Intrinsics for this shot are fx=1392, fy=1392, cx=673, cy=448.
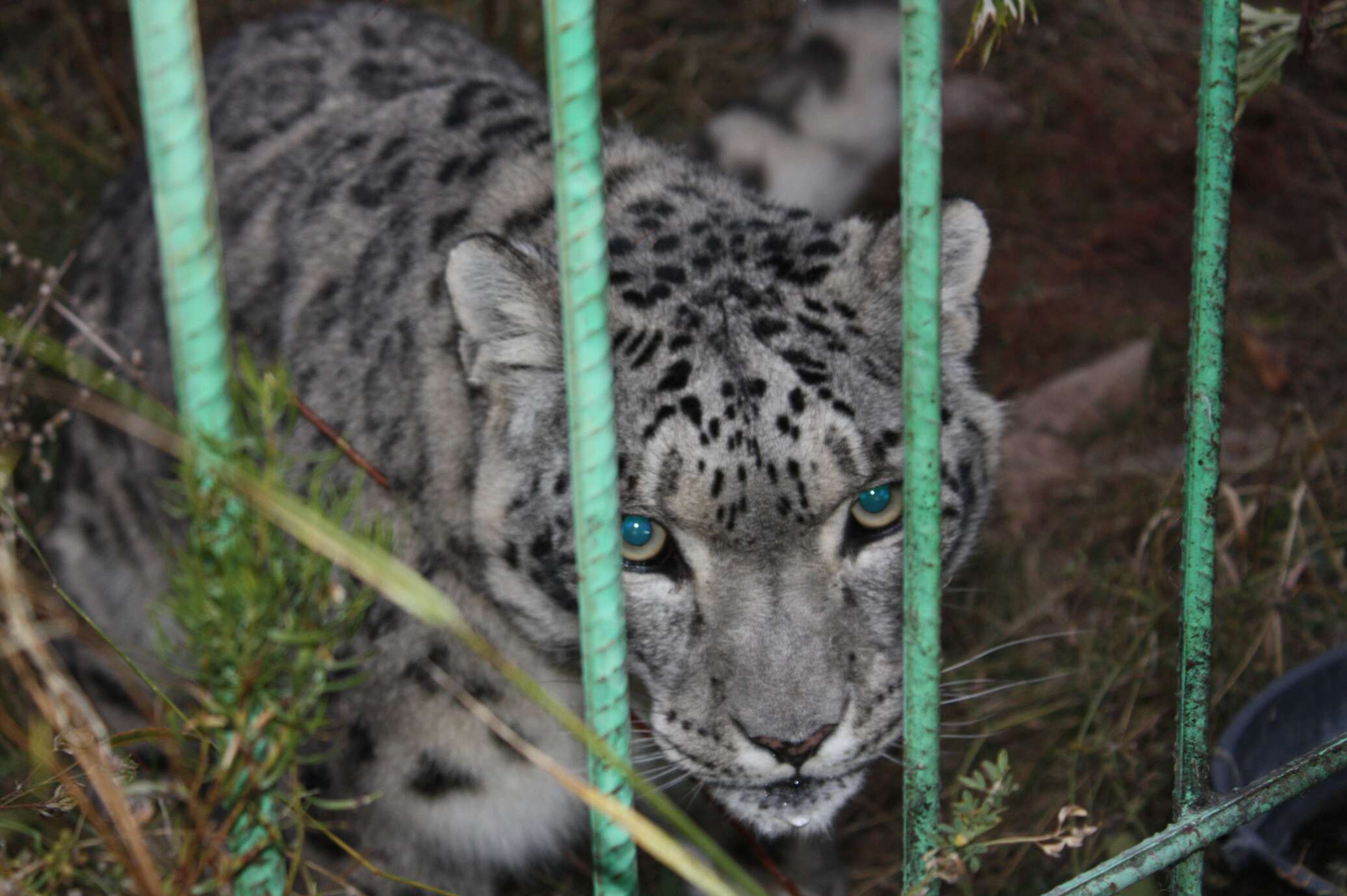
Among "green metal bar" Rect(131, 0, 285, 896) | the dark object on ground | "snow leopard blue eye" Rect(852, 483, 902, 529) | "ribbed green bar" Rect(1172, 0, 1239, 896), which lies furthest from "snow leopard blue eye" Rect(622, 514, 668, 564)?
the dark object on ground

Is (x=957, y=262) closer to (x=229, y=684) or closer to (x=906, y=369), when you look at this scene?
(x=906, y=369)

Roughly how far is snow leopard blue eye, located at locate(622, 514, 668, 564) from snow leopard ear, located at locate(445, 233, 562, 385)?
0.36 meters

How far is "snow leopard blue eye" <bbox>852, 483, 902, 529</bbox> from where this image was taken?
249 cm

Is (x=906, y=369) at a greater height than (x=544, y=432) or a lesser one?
greater

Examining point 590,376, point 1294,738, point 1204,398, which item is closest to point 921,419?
point 590,376

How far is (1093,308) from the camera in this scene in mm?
5531

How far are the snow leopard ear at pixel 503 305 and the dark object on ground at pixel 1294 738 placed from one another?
1.75 metres

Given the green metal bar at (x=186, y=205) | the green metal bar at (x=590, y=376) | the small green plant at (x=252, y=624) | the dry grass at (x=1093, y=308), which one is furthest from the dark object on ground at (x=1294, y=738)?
the green metal bar at (x=186, y=205)

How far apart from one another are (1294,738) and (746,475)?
1774 mm

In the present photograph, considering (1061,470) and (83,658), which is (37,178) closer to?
(83,658)

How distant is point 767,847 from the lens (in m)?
3.31

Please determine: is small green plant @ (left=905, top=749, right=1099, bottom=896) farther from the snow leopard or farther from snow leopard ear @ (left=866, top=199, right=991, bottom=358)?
snow leopard ear @ (left=866, top=199, right=991, bottom=358)

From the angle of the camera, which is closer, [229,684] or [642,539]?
[229,684]

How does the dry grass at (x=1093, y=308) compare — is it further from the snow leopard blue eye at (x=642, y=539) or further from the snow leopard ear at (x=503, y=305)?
the snow leopard ear at (x=503, y=305)
